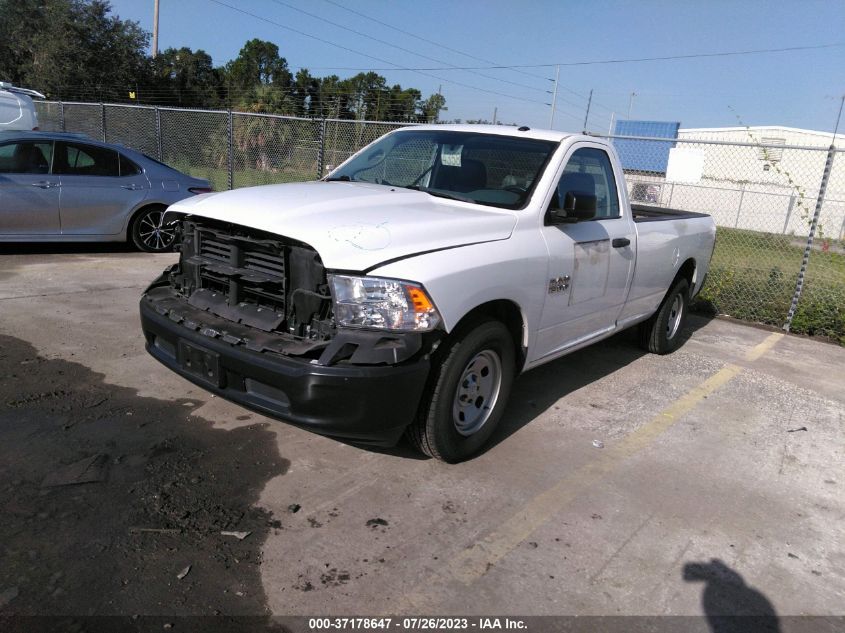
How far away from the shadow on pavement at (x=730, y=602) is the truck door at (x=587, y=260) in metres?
1.61

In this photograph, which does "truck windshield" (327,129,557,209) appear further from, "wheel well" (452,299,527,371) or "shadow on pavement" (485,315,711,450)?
"shadow on pavement" (485,315,711,450)

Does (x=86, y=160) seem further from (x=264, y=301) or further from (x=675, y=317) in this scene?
(x=675, y=317)

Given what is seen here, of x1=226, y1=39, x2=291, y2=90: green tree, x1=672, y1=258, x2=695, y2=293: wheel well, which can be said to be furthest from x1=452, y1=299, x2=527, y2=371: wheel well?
x1=226, y1=39, x2=291, y2=90: green tree

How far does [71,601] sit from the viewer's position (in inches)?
95.7

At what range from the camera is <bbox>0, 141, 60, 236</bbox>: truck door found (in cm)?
775

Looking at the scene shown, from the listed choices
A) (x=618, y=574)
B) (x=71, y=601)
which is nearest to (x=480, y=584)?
(x=618, y=574)


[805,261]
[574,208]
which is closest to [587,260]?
[574,208]

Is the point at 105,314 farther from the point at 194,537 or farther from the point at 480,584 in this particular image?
the point at 480,584

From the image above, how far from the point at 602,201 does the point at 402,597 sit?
329cm

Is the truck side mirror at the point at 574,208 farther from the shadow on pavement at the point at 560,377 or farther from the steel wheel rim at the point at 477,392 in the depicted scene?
the shadow on pavement at the point at 560,377

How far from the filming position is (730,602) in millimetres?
2787

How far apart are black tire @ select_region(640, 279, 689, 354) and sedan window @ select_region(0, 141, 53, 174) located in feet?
24.1

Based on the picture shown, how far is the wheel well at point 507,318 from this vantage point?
345 cm

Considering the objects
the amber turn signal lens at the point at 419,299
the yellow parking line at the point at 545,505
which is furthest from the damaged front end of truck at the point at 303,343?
the yellow parking line at the point at 545,505
